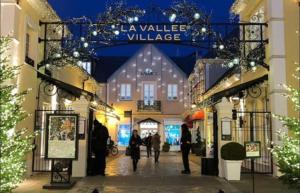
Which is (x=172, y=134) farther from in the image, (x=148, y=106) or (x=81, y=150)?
(x=81, y=150)

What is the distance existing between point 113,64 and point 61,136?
3610 centimetres

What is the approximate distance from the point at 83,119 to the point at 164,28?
4524mm

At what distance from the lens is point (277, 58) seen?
1597 cm

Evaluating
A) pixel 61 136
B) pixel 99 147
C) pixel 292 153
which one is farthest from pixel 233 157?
pixel 292 153

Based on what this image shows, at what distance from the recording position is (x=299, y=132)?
8906mm

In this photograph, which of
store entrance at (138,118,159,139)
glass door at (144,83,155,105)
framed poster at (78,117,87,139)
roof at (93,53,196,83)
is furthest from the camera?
roof at (93,53,196,83)

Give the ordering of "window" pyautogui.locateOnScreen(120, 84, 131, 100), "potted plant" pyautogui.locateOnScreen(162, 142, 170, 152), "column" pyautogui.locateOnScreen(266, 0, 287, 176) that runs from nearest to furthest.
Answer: "column" pyautogui.locateOnScreen(266, 0, 287, 176) → "potted plant" pyautogui.locateOnScreen(162, 142, 170, 152) → "window" pyautogui.locateOnScreen(120, 84, 131, 100)

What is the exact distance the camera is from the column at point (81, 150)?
627 inches

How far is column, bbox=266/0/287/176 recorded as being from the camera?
15836 millimetres

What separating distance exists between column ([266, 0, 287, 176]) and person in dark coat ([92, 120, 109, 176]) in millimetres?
5845

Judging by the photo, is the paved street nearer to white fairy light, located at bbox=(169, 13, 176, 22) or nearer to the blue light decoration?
white fairy light, located at bbox=(169, 13, 176, 22)

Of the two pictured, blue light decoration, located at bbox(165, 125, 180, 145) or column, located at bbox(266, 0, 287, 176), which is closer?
column, located at bbox(266, 0, 287, 176)

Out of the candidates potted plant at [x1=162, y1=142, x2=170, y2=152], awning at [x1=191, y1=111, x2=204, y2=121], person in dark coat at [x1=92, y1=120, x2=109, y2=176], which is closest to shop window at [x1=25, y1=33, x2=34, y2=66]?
person in dark coat at [x1=92, y1=120, x2=109, y2=176]

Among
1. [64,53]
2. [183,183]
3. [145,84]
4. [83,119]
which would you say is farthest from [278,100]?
[145,84]
